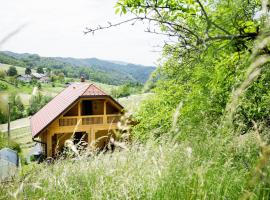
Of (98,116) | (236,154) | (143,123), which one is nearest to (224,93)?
(236,154)

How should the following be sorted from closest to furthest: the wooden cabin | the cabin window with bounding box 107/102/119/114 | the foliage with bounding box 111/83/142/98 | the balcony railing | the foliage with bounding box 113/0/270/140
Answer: the foliage with bounding box 113/0/270/140 → the foliage with bounding box 111/83/142/98 → the wooden cabin → the balcony railing → the cabin window with bounding box 107/102/119/114

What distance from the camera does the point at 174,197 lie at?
2.39 meters

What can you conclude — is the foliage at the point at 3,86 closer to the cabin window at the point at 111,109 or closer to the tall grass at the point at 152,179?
the tall grass at the point at 152,179

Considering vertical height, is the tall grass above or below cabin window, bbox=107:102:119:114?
above

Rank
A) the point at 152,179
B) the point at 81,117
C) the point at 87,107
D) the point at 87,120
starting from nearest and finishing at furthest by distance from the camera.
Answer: the point at 152,179, the point at 81,117, the point at 87,120, the point at 87,107

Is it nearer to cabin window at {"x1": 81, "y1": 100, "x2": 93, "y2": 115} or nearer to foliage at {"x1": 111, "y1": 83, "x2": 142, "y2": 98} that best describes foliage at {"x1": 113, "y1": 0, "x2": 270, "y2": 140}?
foliage at {"x1": 111, "y1": 83, "x2": 142, "y2": 98}

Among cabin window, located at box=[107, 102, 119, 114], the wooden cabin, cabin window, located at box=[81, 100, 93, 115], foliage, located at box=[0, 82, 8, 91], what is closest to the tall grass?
foliage, located at box=[0, 82, 8, 91]

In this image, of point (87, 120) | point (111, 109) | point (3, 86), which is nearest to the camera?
point (3, 86)

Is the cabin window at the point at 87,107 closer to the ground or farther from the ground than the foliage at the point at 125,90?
closer to the ground

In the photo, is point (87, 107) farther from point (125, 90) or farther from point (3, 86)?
point (3, 86)

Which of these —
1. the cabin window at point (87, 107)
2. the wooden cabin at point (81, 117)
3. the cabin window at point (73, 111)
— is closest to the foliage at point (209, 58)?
the wooden cabin at point (81, 117)

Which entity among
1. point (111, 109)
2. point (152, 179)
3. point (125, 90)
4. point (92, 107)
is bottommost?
point (111, 109)

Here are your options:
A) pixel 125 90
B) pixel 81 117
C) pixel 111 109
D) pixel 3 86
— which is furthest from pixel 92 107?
pixel 3 86

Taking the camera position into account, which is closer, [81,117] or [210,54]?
[210,54]
